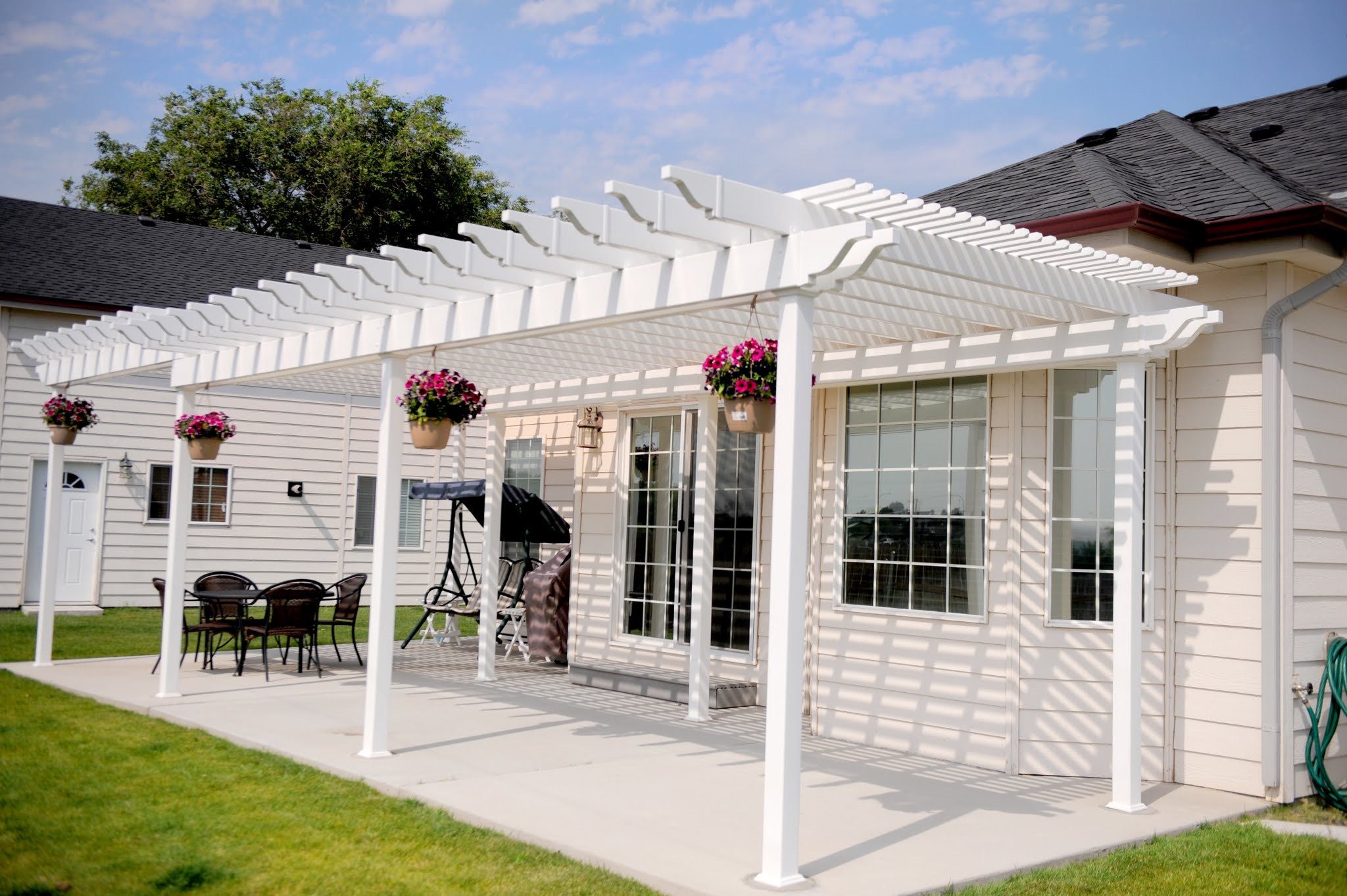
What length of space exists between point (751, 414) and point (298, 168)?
84.4 ft

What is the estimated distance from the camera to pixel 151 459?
14789 mm

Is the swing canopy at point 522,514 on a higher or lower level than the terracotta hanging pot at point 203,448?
lower

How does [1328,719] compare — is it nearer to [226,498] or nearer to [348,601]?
[348,601]

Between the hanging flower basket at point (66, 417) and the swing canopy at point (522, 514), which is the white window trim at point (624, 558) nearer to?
the swing canopy at point (522, 514)

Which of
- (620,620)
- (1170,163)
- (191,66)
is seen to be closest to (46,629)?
(620,620)

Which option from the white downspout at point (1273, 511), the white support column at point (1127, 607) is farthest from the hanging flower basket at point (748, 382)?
the white downspout at point (1273, 511)

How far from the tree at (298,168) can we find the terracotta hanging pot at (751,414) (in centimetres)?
2431

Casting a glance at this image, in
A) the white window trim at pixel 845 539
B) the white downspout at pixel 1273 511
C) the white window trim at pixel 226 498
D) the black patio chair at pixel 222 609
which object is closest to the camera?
the white downspout at pixel 1273 511

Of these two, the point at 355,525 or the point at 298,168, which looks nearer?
the point at 355,525

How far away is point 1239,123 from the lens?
8625 mm

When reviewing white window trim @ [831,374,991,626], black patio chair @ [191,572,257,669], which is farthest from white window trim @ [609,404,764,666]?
black patio chair @ [191,572,257,669]

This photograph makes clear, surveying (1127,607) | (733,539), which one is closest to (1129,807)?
(1127,607)

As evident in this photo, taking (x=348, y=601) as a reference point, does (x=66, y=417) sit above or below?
above

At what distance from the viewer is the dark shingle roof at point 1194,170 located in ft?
21.3
